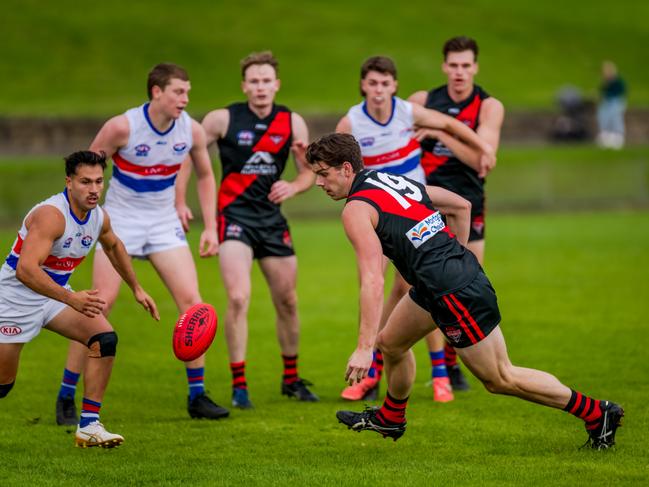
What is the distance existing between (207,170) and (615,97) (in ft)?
76.4

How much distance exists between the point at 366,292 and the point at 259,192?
10.9 ft

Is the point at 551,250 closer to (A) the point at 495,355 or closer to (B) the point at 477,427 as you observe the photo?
(B) the point at 477,427

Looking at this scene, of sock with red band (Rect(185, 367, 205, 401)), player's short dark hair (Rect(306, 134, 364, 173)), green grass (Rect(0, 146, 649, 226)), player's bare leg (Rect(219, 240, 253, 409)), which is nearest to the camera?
player's short dark hair (Rect(306, 134, 364, 173))

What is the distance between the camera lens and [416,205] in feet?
23.6

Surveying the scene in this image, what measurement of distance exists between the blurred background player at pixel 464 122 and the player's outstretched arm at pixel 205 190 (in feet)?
6.07

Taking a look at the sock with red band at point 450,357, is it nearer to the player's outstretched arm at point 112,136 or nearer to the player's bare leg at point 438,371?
the player's bare leg at point 438,371

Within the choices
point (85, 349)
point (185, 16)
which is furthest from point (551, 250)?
point (185, 16)

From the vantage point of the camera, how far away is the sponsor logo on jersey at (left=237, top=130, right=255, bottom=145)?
387 inches

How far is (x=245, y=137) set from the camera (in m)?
9.82

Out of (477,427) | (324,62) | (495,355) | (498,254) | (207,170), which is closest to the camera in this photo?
(495,355)

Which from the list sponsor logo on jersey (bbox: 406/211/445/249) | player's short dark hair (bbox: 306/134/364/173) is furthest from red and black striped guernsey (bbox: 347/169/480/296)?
player's short dark hair (bbox: 306/134/364/173)

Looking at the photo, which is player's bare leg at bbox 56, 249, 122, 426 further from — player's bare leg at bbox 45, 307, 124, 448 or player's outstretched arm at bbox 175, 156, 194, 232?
player's bare leg at bbox 45, 307, 124, 448

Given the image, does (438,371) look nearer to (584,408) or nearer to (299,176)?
(299,176)

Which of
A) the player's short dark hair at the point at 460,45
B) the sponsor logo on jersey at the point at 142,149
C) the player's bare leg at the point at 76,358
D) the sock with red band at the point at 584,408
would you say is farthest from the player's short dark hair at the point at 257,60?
the sock with red band at the point at 584,408
